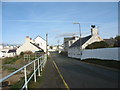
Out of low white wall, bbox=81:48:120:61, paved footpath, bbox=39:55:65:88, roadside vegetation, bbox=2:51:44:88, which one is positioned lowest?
roadside vegetation, bbox=2:51:44:88

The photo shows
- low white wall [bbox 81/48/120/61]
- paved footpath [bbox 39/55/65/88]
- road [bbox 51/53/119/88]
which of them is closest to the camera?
road [bbox 51/53/119/88]

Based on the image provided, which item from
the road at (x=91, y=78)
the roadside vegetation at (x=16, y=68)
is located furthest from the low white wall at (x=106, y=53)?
the roadside vegetation at (x=16, y=68)

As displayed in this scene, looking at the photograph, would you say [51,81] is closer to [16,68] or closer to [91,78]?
[91,78]

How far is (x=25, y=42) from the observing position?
65062 millimetres

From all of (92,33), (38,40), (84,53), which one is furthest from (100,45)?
(38,40)

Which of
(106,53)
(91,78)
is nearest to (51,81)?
(91,78)

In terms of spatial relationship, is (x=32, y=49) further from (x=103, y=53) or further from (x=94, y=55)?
(x=103, y=53)

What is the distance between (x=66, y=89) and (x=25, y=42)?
60.0 m

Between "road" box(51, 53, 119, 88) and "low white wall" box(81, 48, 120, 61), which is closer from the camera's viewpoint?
"road" box(51, 53, 119, 88)

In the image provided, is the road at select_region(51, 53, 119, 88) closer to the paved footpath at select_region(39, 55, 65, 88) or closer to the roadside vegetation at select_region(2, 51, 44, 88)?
the paved footpath at select_region(39, 55, 65, 88)

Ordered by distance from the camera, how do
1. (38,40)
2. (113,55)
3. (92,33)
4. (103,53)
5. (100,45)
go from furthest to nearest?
(38,40) < (92,33) < (100,45) < (103,53) < (113,55)

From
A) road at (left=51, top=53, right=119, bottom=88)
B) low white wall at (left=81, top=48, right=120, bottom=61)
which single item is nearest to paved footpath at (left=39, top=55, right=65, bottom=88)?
road at (left=51, top=53, right=119, bottom=88)

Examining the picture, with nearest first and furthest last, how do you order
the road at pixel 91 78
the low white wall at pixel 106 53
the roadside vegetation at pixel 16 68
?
the road at pixel 91 78, the roadside vegetation at pixel 16 68, the low white wall at pixel 106 53

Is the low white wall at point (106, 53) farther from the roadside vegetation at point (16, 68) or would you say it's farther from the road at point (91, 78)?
the roadside vegetation at point (16, 68)
